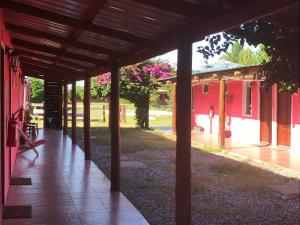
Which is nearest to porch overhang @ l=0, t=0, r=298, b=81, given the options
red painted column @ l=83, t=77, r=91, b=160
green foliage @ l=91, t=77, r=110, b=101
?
red painted column @ l=83, t=77, r=91, b=160

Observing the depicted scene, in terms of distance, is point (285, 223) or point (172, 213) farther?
point (172, 213)

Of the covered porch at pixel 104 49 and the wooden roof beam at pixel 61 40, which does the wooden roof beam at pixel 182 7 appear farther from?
the wooden roof beam at pixel 61 40

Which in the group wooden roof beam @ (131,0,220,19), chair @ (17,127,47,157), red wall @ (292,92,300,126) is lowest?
chair @ (17,127,47,157)

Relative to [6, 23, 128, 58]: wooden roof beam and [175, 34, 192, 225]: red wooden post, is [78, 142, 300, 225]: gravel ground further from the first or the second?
[6, 23, 128, 58]: wooden roof beam

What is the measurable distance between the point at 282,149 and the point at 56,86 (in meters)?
13.3

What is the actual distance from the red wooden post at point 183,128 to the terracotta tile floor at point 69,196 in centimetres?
149

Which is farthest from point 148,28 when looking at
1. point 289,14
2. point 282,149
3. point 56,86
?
point 56,86

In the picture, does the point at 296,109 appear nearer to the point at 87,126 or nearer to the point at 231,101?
the point at 231,101

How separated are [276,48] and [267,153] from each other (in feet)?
30.6

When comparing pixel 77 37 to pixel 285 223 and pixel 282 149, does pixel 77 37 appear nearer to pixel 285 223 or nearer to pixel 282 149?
pixel 285 223

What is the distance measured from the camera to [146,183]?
8.76 meters

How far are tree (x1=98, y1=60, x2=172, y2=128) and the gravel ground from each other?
11.5 meters

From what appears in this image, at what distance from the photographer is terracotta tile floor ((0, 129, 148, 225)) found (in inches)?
236

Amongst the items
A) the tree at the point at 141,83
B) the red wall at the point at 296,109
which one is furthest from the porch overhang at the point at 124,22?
the tree at the point at 141,83
